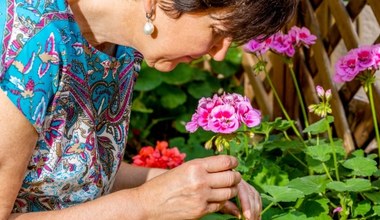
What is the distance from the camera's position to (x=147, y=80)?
4113 millimetres

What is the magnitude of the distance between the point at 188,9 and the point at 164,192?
0.40 meters

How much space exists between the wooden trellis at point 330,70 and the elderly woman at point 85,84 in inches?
45.1

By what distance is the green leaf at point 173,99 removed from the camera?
416cm

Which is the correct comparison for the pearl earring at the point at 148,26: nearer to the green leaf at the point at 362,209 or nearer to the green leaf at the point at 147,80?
the green leaf at the point at 362,209

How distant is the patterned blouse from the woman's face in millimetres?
168

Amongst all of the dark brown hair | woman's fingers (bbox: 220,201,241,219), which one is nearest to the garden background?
woman's fingers (bbox: 220,201,241,219)

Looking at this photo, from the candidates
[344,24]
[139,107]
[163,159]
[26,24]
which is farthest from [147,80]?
[26,24]

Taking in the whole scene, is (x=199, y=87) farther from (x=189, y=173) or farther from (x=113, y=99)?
(x=189, y=173)

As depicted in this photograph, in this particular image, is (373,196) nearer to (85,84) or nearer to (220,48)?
(220,48)

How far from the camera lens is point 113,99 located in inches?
94.1

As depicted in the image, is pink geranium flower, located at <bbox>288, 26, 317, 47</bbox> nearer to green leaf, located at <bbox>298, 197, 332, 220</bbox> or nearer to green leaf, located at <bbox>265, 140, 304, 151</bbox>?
green leaf, located at <bbox>265, 140, 304, 151</bbox>

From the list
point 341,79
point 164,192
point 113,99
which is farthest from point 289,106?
point 164,192

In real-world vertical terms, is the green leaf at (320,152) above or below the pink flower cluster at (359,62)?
below

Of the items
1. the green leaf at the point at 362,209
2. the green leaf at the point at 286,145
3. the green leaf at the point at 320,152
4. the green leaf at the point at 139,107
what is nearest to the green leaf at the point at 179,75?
the green leaf at the point at 139,107
